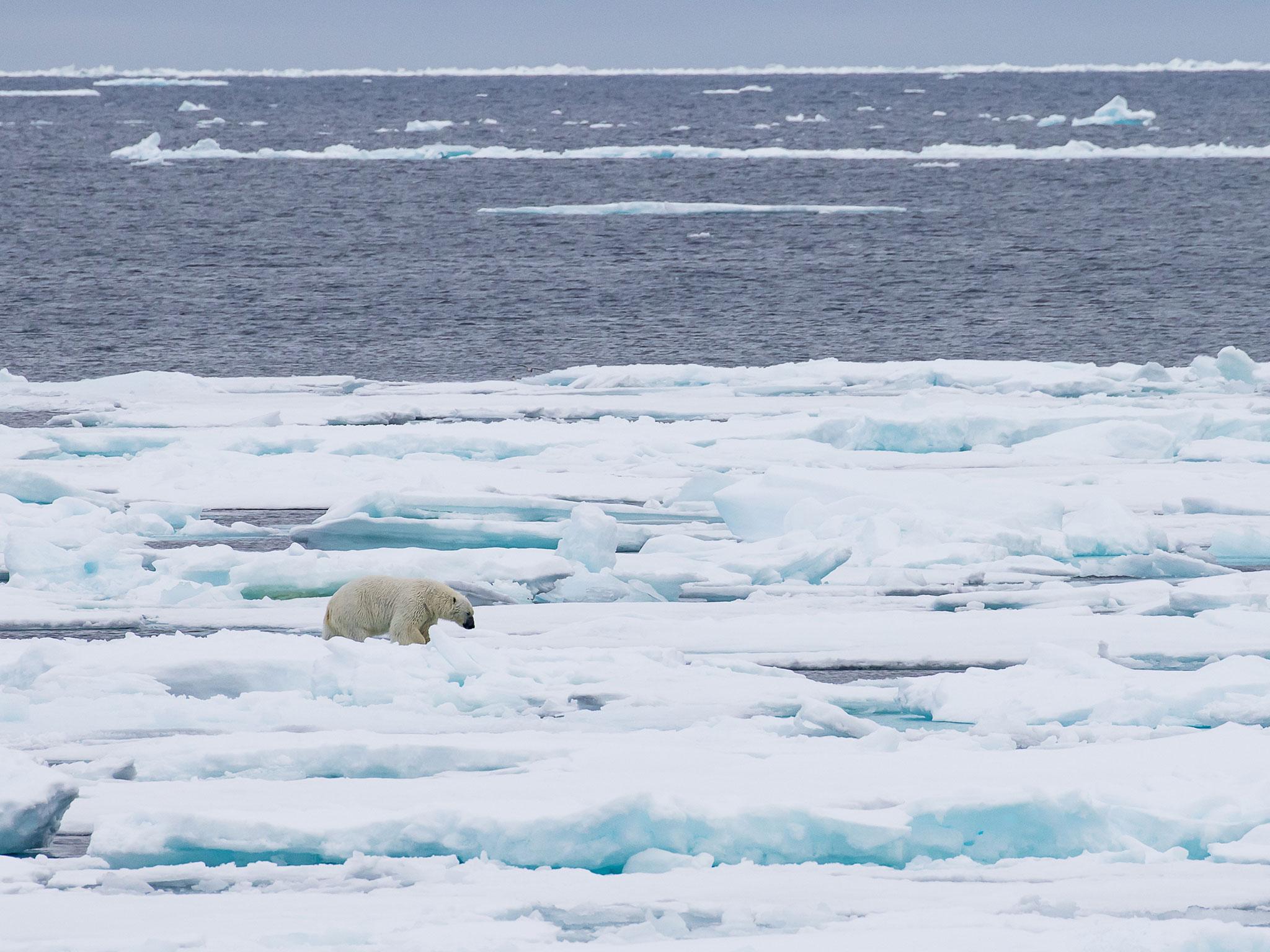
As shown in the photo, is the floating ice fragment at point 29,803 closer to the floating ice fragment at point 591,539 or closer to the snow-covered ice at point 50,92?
the floating ice fragment at point 591,539

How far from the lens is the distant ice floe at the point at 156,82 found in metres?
150

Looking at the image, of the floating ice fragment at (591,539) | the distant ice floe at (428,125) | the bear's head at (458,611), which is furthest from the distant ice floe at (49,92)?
the bear's head at (458,611)

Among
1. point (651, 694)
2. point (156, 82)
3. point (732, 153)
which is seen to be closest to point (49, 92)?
point (156, 82)

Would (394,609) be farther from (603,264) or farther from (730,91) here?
(730,91)

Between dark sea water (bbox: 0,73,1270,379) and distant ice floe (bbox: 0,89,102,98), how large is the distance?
7150cm

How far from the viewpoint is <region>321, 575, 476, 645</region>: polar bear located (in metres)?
5.76

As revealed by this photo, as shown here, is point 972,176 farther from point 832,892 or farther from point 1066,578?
point 832,892

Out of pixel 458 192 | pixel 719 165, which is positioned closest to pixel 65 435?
pixel 458 192

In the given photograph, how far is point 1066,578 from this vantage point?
708cm

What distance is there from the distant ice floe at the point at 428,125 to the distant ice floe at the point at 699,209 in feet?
77.8

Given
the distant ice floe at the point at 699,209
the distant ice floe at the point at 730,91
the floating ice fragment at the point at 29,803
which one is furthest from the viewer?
the distant ice floe at the point at 730,91

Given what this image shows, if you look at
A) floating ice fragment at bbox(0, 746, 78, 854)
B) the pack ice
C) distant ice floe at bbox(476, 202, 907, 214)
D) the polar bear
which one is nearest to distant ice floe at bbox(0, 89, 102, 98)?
distant ice floe at bbox(476, 202, 907, 214)

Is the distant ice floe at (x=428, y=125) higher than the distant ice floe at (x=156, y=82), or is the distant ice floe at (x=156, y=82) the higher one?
the distant ice floe at (x=428, y=125)

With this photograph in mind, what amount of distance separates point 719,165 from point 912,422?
40.3 meters
